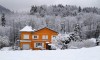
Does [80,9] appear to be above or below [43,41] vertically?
above

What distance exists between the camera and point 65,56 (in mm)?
4832

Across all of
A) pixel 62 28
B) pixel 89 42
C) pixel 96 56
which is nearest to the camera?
pixel 96 56

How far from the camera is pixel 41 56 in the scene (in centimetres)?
488

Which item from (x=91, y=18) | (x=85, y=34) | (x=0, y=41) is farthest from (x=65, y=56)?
(x=91, y=18)

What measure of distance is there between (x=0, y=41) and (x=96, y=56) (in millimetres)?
37318

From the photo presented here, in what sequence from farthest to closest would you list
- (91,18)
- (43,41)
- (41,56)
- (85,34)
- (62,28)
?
(91,18)
(62,28)
(85,34)
(43,41)
(41,56)

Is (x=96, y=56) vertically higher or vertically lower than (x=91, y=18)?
lower

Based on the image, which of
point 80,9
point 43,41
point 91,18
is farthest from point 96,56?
point 80,9

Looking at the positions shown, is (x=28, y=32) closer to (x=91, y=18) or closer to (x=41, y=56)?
(x=41, y=56)

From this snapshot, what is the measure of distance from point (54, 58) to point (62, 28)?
68347 millimetres

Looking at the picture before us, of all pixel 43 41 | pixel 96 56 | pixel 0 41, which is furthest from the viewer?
pixel 0 41

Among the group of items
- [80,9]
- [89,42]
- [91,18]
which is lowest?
[89,42]

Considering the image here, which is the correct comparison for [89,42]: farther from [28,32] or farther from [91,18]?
[91,18]

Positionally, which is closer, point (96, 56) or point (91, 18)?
point (96, 56)
